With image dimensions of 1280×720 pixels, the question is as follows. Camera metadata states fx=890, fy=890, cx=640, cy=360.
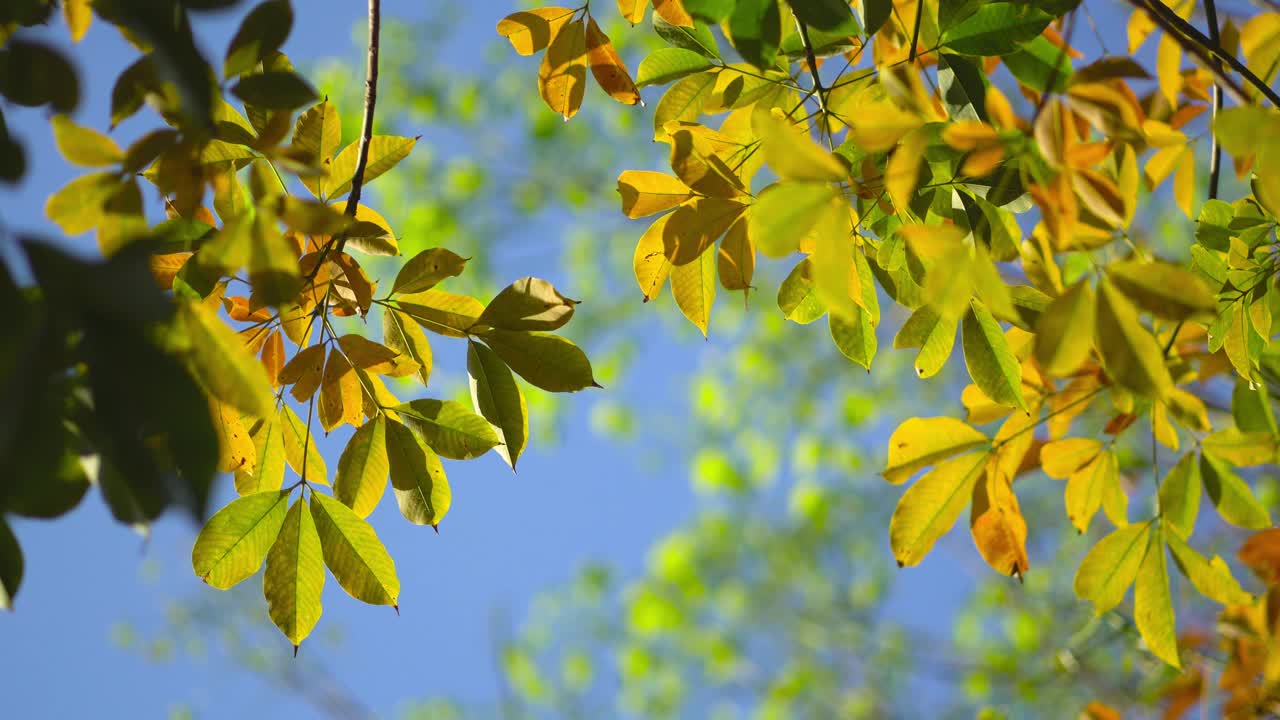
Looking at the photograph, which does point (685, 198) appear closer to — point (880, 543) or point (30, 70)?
point (30, 70)

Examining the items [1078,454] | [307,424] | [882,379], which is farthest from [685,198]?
[882,379]

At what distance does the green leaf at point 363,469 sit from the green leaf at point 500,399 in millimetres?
78

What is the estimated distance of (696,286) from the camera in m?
0.65

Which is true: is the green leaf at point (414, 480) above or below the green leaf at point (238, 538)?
above

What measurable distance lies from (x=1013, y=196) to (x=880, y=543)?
15.1 ft

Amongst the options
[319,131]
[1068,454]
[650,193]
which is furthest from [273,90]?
[1068,454]

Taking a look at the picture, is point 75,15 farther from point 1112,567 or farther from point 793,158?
point 1112,567

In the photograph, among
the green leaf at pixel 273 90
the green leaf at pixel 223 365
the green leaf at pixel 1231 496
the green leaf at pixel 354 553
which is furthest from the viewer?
the green leaf at pixel 1231 496

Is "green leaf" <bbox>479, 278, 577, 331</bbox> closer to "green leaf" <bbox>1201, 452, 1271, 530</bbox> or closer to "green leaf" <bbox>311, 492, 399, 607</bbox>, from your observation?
"green leaf" <bbox>311, 492, 399, 607</bbox>

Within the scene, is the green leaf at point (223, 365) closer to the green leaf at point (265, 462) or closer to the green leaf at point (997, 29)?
the green leaf at point (265, 462)

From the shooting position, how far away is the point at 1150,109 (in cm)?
83

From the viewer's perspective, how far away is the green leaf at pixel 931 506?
26.1 inches

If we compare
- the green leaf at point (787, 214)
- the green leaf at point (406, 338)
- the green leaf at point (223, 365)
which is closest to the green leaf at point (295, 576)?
the green leaf at point (406, 338)

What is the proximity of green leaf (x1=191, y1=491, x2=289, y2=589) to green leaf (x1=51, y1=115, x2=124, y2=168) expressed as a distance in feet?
0.77
